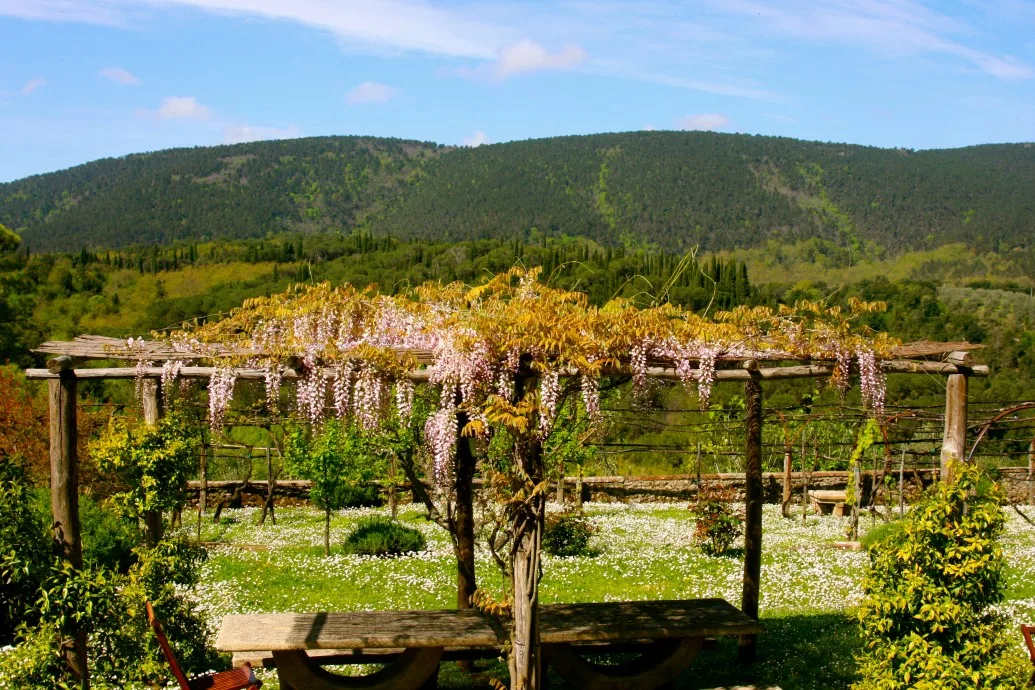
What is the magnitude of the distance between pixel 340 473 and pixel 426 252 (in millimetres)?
33024

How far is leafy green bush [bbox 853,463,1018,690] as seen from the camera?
13.2 ft

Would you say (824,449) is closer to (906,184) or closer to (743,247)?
(743,247)

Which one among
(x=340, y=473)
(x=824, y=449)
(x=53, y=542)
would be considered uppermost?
(x=53, y=542)

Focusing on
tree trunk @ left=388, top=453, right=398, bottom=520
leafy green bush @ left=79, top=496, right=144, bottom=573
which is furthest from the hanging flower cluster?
tree trunk @ left=388, top=453, right=398, bottom=520

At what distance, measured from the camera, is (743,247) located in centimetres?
6341

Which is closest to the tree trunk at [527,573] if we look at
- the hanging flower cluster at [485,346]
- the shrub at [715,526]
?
the hanging flower cluster at [485,346]

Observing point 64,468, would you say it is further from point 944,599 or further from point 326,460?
point 326,460

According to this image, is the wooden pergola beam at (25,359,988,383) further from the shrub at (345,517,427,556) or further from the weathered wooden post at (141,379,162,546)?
the shrub at (345,517,427,556)

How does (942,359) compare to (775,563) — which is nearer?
(942,359)

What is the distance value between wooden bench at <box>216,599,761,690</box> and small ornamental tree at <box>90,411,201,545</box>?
3.61 feet

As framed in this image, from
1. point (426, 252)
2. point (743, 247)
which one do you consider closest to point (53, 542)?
point (426, 252)

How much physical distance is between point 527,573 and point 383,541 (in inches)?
238

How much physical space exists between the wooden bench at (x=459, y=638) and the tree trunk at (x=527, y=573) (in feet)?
1.56

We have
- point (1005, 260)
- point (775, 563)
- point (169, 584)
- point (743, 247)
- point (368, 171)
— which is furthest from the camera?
point (368, 171)
